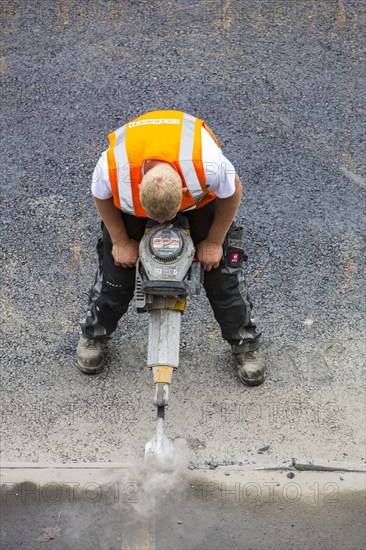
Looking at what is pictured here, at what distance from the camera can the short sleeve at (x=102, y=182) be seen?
13.4 ft

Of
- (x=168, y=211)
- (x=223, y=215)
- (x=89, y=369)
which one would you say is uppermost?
(x=223, y=215)

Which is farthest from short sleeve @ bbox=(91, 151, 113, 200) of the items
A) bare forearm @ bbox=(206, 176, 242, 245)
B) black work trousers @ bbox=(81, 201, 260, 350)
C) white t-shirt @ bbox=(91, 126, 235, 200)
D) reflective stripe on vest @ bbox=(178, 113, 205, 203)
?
bare forearm @ bbox=(206, 176, 242, 245)

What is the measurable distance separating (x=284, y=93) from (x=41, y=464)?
12.6ft

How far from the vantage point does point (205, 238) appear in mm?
4504

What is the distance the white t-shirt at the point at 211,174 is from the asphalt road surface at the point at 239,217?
140cm

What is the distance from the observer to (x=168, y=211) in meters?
3.85

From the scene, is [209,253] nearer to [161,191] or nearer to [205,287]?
[205,287]

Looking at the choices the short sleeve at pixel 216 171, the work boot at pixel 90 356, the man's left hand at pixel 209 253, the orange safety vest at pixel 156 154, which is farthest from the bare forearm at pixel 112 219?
the work boot at pixel 90 356

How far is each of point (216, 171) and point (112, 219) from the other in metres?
0.62

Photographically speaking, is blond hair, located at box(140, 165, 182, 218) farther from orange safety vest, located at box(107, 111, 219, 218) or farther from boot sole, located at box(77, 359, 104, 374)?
boot sole, located at box(77, 359, 104, 374)

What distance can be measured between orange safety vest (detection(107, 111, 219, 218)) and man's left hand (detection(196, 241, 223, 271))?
368 mm

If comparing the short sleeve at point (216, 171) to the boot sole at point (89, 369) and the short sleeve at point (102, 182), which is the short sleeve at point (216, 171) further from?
the boot sole at point (89, 369)

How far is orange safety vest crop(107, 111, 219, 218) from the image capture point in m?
3.96

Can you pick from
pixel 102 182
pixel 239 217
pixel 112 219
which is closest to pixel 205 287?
pixel 112 219
